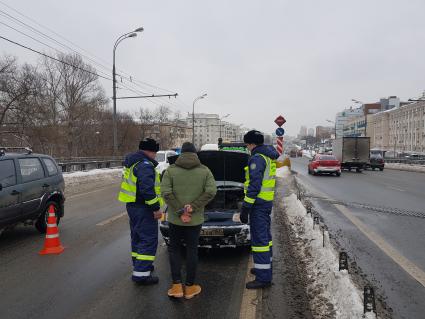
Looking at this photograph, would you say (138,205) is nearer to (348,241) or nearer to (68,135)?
(348,241)

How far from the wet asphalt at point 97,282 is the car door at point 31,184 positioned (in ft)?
2.24

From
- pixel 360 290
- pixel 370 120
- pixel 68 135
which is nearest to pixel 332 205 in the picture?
pixel 360 290

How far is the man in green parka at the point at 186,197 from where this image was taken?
14.0 ft

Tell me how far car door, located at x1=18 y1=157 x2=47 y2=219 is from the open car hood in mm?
2834

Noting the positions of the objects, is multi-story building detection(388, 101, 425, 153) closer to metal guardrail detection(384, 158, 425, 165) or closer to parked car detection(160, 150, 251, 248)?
metal guardrail detection(384, 158, 425, 165)

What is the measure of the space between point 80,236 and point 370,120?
125087 mm

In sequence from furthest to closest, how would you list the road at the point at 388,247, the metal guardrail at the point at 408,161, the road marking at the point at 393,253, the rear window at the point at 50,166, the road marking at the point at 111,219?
the metal guardrail at the point at 408,161, the road marking at the point at 111,219, the rear window at the point at 50,166, the road marking at the point at 393,253, the road at the point at 388,247

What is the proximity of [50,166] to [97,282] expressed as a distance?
13.4 feet

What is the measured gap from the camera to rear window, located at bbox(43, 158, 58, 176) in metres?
7.82

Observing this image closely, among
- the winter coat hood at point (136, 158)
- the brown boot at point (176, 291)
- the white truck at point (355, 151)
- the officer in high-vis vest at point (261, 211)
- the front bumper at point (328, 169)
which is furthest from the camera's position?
the white truck at point (355, 151)

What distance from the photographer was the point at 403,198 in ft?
43.9

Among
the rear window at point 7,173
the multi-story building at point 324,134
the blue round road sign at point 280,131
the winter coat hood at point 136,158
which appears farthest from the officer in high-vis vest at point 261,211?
the multi-story building at point 324,134

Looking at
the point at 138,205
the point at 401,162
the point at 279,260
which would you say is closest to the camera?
the point at 138,205

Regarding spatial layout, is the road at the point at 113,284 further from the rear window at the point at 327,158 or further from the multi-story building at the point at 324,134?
the multi-story building at the point at 324,134
